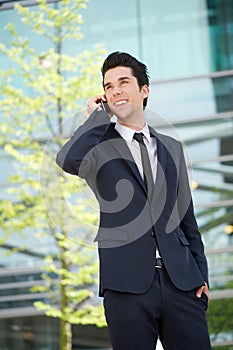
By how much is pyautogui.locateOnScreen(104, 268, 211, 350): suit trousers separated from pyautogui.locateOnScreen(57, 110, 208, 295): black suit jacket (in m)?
0.03

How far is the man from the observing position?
205 cm

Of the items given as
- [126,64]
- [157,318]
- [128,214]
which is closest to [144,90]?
[126,64]

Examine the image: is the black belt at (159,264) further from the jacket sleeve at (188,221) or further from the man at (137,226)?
the jacket sleeve at (188,221)

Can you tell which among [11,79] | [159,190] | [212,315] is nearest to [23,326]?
[212,315]

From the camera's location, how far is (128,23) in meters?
8.35

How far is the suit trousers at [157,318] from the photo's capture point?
80.4 inches

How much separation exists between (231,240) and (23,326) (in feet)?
8.53

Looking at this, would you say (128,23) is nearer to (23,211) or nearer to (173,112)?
(173,112)

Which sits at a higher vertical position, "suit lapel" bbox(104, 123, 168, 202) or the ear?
the ear

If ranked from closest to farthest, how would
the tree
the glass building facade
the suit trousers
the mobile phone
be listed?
1. the suit trousers
2. the mobile phone
3. the tree
4. the glass building facade

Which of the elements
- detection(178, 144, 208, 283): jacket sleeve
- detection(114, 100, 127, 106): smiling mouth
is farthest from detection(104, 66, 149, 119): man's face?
detection(178, 144, 208, 283): jacket sleeve

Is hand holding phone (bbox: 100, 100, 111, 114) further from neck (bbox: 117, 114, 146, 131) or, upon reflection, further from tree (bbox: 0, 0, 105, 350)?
tree (bbox: 0, 0, 105, 350)

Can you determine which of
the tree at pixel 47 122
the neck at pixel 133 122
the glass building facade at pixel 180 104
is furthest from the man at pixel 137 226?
the glass building facade at pixel 180 104

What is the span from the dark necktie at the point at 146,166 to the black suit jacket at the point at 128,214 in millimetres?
20
